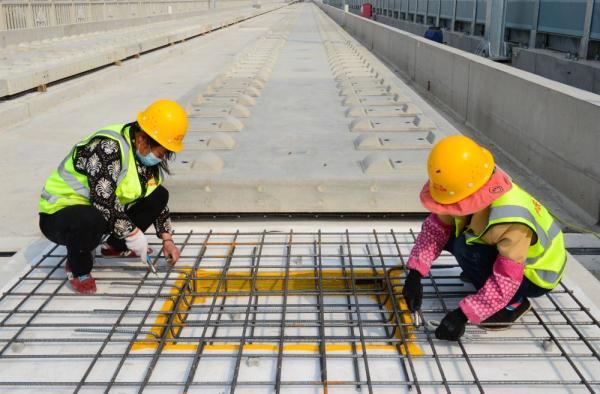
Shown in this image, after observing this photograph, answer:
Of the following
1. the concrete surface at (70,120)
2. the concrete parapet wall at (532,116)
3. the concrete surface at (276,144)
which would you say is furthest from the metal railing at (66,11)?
the concrete parapet wall at (532,116)

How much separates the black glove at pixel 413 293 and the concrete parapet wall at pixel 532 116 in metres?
2.85

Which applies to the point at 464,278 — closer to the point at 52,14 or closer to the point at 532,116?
the point at 532,116

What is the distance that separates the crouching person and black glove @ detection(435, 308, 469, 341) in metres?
1.97

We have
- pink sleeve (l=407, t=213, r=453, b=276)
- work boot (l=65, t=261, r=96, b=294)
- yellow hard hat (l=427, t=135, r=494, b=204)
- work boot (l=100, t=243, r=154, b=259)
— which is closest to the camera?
yellow hard hat (l=427, t=135, r=494, b=204)

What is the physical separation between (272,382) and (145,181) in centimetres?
172

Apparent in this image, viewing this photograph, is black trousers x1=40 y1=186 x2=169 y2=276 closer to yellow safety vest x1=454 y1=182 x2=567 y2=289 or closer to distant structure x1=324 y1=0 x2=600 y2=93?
yellow safety vest x1=454 y1=182 x2=567 y2=289

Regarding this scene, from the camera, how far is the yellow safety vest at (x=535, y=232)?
119 inches

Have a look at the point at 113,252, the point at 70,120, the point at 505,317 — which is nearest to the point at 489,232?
the point at 505,317

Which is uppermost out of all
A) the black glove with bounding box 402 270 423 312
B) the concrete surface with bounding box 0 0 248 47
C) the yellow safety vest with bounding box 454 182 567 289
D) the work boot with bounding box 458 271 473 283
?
the concrete surface with bounding box 0 0 248 47

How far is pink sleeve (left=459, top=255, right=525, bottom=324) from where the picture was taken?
305 centimetres

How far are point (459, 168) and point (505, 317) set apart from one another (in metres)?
1.04

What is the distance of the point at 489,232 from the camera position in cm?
309

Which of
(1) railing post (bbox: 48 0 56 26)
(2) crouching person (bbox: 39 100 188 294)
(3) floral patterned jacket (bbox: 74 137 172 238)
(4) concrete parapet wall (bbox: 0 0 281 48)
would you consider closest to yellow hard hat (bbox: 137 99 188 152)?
(2) crouching person (bbox: 39 100 188 294)

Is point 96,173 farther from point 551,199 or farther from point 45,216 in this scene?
point 551,199
